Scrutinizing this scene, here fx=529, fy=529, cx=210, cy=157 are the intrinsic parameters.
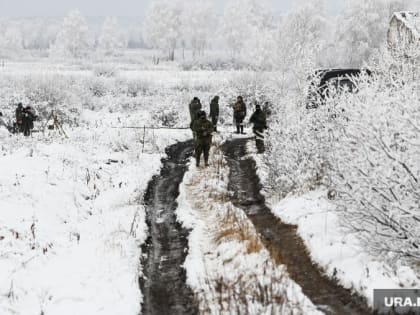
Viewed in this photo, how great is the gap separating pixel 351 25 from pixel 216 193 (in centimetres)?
4643

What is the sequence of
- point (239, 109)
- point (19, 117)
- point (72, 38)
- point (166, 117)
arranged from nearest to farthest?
point (239, 109), point (19, 117), point (166, 117), point (72, 38)

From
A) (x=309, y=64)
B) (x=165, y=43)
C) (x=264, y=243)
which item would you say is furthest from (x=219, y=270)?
(x=165, y=43)

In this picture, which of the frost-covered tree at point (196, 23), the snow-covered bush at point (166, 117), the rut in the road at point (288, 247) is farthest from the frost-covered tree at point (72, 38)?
the rut in the road at point (288, 247)

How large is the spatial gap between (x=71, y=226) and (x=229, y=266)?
440 centimetres

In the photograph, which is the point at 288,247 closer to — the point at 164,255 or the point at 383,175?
the point at 164,255

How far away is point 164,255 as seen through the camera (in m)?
10.0

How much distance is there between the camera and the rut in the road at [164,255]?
8.12 meters

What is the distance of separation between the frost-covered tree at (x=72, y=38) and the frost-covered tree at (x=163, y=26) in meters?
11.9

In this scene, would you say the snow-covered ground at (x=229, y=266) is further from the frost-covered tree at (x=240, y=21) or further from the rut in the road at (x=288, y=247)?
the frost-covered tree at (x=240, y=21)

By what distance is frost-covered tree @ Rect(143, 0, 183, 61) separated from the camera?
302 feet

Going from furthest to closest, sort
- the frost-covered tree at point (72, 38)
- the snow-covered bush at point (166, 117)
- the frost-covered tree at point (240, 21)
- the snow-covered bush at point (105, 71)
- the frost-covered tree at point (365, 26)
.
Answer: the frost-covered tree at point (72, 38) < the frost-covered tree at point (240, 21) < the frost-covered tree at point (365, 26) < the snow-covered bush at point (105, 71) < the snow-covered bush at point (166, 117)

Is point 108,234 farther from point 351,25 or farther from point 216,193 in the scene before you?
point 351,25
